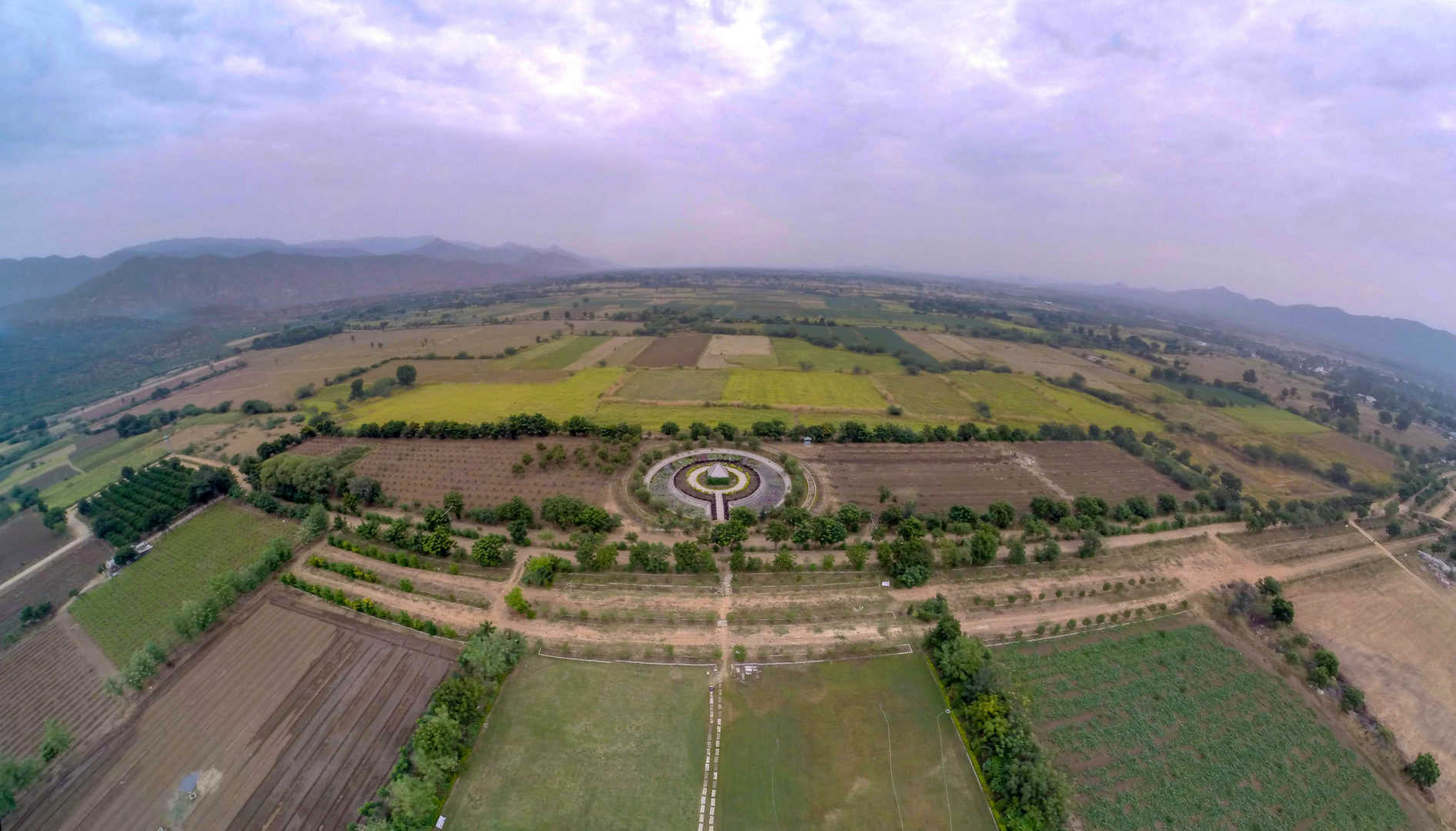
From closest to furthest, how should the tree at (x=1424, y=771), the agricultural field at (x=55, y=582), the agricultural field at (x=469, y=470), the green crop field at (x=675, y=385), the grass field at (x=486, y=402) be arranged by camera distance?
the tree at (x=1424, y=771) → the agricultural field at (x=55, y=582) → the agricultural field at (x=469, y=470) → the grass field at (x=486, y=402) → the green crop field at (x=675, y=385)

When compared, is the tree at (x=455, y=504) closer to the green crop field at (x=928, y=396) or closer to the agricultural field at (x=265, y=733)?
the agricultural field at (x=265, y=733)

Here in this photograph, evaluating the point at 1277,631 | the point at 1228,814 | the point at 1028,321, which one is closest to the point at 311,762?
the point at 1228,814

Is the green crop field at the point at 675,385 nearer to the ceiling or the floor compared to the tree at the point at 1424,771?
nearer to the ceiling

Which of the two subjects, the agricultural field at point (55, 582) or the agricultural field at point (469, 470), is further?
the agricultural field at point (469, 470)

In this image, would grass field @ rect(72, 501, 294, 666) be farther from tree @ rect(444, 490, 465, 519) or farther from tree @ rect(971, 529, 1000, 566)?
tree @ rect(971, 529, 1000, 566)

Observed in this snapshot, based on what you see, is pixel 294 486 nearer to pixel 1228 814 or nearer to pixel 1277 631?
pixel 1228 814

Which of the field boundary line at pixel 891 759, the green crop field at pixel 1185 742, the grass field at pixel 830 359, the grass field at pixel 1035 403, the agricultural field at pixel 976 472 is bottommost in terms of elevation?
the field boundary line at pixel 891 759

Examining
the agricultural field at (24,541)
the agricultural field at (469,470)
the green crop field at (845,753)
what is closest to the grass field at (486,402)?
the agricultural field at (469,470)

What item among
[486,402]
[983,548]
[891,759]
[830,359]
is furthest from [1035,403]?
[486,402]
